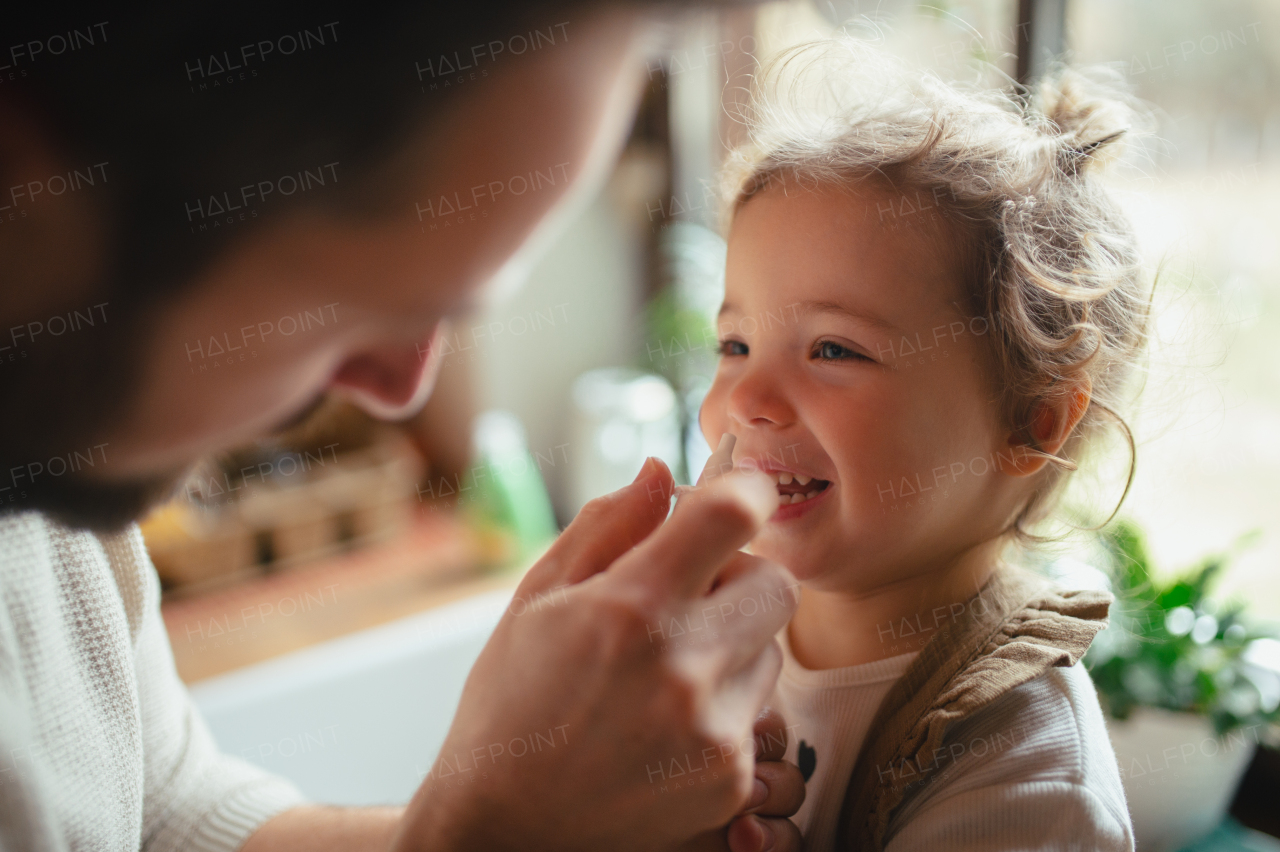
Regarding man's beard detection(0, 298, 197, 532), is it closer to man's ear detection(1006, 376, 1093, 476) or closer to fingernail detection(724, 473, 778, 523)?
fingernail detection(724, 473, 778, 523)

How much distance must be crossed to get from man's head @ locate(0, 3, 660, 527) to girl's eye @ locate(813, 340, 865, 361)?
32 cm

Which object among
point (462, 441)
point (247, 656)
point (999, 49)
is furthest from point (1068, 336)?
point (462, 441)

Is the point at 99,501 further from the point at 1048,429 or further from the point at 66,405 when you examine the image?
the point at 1048,429

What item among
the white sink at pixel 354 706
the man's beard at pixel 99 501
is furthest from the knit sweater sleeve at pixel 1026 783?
the white sink at pixel 354 706

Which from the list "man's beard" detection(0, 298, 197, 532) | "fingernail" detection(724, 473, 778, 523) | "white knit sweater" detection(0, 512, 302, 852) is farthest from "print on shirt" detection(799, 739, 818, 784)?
"man's beard" detection(0, 298, 197, 532)

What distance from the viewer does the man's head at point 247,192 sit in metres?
0.41

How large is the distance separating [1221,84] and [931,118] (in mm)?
806

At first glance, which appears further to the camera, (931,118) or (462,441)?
(462,441)

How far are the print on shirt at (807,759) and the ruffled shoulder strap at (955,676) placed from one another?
0.19 ft

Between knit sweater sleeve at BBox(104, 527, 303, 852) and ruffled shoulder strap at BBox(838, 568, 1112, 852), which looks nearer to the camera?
ruffled shoulder strap at BBox(838, 568, 1112, 852)

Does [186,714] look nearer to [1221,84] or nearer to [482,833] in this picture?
[482,833]

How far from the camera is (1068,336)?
2.57 feet

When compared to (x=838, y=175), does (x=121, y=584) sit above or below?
below

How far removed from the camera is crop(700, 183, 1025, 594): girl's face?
0.75m
